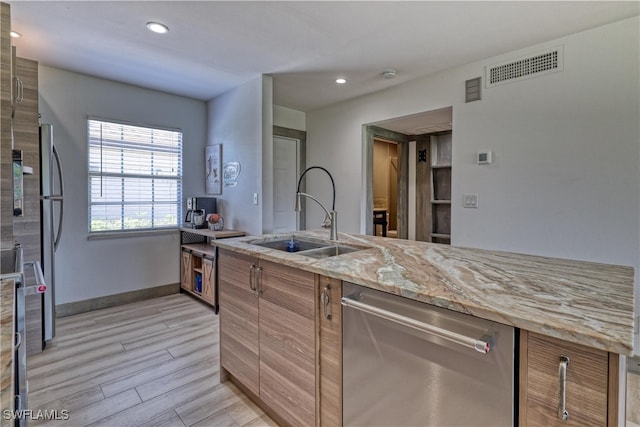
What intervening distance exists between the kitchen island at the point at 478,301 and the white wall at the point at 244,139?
1439 mm

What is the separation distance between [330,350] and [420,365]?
433 millimetres

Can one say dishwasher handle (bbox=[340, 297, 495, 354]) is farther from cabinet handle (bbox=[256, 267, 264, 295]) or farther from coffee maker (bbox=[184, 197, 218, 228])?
coffee maker (bbox=[184, 197, 218, 228])

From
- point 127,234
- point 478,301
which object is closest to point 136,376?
point 127,234

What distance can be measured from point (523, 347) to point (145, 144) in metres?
4.16

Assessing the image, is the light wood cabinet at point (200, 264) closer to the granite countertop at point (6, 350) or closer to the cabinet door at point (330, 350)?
the cabinet door at point (330, 350)

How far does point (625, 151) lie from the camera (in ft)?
7.47

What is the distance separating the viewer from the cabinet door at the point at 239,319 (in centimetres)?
182

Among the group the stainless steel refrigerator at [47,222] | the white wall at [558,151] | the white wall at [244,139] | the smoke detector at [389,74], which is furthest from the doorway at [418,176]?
the stainless steel refrigerator at [47,222]

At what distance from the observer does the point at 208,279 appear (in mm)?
3512

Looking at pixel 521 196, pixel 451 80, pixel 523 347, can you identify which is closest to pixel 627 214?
pixel 521 196

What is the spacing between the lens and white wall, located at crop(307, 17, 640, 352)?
2.28 meters

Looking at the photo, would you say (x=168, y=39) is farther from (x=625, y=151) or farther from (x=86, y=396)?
(x=625, y=151)

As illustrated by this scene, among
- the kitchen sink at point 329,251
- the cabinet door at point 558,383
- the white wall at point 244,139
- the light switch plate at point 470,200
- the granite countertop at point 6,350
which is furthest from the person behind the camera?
the white wall at point 244,139

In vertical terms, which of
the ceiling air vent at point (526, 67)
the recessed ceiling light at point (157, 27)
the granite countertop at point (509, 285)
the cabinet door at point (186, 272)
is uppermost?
the recessed ceiling light at point (157, 27)
